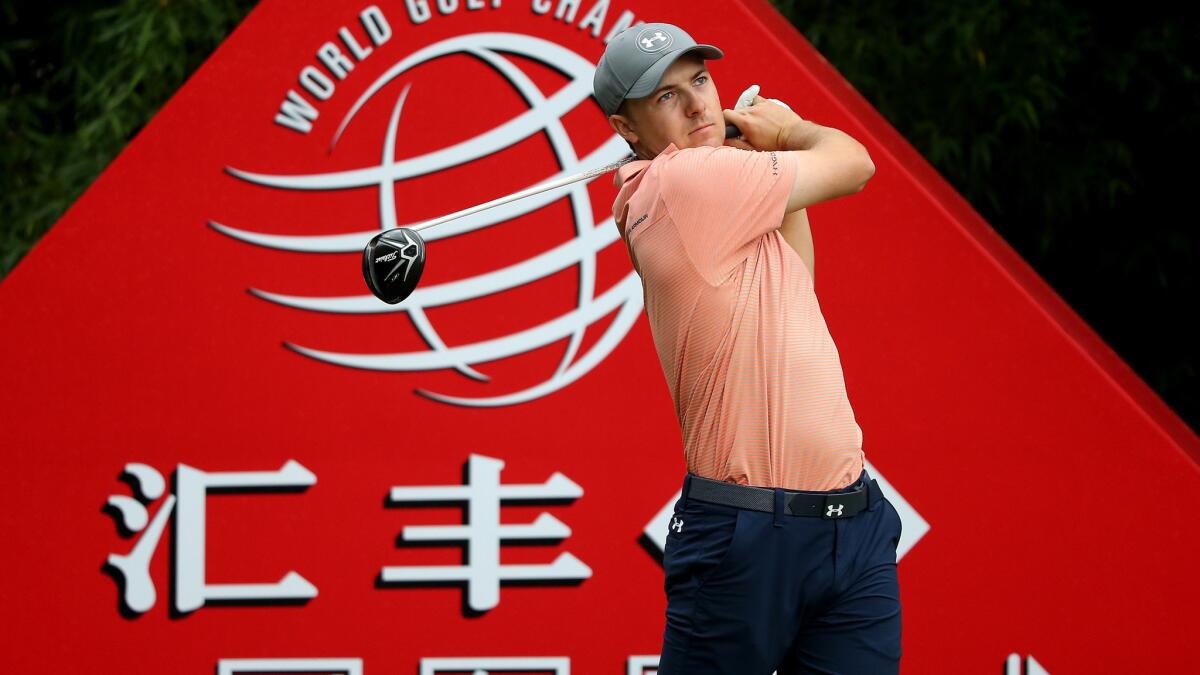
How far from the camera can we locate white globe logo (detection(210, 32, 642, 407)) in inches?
137

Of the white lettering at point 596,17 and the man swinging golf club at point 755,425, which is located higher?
the white lettering at point 596,17

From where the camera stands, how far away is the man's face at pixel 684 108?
6.98 ft

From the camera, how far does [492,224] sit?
138 inches

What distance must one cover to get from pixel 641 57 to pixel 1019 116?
9.07 feet

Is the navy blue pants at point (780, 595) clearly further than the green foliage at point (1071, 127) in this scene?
Answer: No

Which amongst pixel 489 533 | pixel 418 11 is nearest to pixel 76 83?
pixel 418 11


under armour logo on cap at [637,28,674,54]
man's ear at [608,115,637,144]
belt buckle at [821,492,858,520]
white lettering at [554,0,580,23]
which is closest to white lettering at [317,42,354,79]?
white lettering at [554,0,580,23]

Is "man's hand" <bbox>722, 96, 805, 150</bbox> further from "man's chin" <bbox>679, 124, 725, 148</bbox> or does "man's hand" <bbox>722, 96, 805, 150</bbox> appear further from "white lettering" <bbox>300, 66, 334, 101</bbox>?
"white lettering" <bbox>300, 66, 334, 101</bbox>

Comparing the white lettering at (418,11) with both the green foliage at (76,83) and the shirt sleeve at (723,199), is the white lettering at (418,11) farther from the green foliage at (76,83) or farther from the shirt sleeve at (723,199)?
the shirt sleeve at (723,199)

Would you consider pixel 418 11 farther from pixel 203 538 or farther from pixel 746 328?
pixel 746 328

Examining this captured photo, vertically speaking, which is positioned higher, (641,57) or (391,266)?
(391,266)

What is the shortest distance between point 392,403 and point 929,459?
49.0 inches

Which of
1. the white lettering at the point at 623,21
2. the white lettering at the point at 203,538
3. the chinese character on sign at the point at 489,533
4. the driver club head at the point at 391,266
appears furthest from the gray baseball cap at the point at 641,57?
the white lettering at the point at 203,538

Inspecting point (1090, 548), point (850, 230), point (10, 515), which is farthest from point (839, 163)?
point (10, 515)
